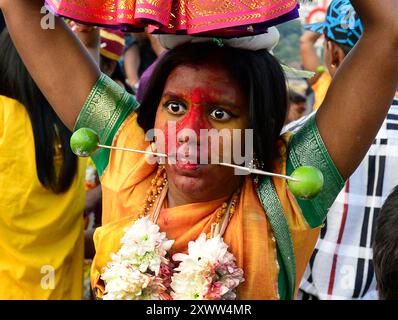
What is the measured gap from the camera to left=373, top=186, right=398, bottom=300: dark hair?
1.69 metres

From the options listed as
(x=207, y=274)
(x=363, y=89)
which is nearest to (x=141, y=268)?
(x=207, y=274)

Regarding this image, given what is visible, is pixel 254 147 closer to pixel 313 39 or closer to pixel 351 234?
pixel 351 234

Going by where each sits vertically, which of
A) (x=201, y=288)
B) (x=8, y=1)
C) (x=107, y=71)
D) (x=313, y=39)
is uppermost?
(x=313, y=39)

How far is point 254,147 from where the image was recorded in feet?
6.80

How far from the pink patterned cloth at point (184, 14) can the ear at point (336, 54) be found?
136cm

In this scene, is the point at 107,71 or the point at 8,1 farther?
the point at 107,71

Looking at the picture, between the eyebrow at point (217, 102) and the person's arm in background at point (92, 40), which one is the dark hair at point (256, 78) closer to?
the eyebrow at point (217, 102)

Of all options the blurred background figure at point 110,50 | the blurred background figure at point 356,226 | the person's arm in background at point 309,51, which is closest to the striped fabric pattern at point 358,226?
the blurred background figure at point 356,226

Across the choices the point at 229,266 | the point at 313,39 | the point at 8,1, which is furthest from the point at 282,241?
the point at 313,39

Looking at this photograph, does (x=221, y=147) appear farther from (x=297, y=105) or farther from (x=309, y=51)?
(x=309, y=51)

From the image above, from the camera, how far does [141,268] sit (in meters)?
2.00

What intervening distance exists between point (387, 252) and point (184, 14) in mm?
721

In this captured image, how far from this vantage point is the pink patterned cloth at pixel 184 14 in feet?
6.03

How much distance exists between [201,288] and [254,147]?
39cm
